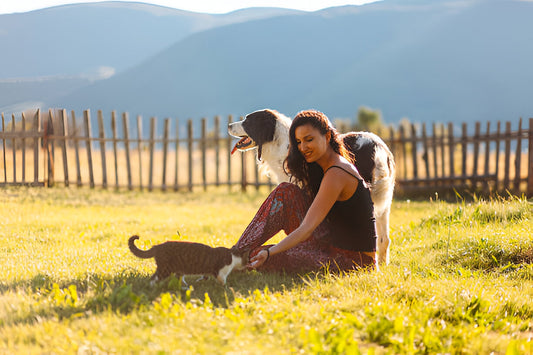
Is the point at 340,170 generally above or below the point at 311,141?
below

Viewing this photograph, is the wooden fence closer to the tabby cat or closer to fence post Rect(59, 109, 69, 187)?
fence post Rect(59, 109, 69, 187)

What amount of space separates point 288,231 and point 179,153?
9.59m

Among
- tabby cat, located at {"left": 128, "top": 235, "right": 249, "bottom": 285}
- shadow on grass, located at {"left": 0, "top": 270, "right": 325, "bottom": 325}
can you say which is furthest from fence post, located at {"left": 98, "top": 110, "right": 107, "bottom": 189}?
tabby cat, located at {"left": 128, "top": 235, "right": 249, "bottom": 285}

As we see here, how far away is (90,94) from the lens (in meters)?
128

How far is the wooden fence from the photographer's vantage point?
11102mm

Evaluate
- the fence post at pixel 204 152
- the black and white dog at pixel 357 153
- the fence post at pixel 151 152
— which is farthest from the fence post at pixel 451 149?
the fence post at pixel 151 152

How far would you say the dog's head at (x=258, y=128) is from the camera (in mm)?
5027

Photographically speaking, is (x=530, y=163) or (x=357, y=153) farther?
(x=530, y=163)

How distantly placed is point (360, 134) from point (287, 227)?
1490 mm

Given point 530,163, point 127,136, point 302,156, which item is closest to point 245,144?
point 302,156

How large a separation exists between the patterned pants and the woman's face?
0.37 m

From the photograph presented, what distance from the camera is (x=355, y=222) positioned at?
143 inches

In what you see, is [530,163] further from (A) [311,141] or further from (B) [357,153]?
(A) [311,141]

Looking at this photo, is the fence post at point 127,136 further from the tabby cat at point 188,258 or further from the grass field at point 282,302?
the tabby cat at point 188,258
